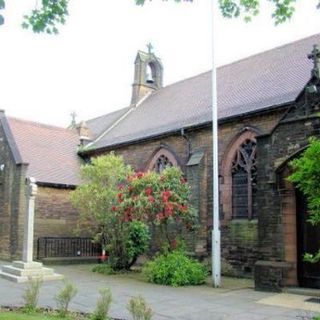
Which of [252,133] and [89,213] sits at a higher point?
[252,133]

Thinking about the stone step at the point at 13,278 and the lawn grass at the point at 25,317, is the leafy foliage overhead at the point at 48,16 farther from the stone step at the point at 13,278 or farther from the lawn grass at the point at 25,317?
the stone step at the point at 13,278

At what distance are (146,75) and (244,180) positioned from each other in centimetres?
1560

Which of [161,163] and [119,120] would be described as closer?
[161,163]

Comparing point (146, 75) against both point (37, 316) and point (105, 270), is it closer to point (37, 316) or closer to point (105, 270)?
point (105, 270)

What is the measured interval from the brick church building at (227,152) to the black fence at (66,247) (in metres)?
0.64

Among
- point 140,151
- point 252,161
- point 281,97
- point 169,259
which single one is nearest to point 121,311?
point 169,259

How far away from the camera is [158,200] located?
15055mm

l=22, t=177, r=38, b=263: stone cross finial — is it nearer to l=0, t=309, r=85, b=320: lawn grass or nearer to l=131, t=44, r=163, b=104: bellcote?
l=0, t=309, r=85, b=320: lawn grass

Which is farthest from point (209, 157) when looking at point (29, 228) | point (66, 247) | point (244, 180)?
point (66, 247)

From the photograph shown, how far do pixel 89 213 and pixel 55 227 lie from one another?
17.8ft

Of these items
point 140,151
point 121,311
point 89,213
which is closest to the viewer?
point 121,311

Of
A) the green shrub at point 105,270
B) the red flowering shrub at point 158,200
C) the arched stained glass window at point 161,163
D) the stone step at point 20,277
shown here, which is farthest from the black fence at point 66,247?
the red flowering shrub at point 158,200

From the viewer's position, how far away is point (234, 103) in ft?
63.7

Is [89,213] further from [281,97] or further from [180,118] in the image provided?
[281,97]
